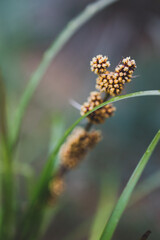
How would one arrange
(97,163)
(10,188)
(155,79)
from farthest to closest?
(97,163) < (155,79) < (10,188)

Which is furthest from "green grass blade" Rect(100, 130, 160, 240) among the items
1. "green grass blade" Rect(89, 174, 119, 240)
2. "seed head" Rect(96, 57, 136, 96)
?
"green grass blade" Rect(89, 174, 119, 240)

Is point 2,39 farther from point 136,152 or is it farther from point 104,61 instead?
point 104,61

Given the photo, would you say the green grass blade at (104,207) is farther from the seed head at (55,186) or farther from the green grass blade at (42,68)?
the green grass blade at (42,68)

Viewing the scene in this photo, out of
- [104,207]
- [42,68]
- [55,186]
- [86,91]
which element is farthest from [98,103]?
[86,91]

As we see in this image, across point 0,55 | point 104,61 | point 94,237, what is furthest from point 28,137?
point 104,61

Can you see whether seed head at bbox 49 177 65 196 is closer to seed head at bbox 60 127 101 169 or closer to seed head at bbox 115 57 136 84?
seed head at bbox 60 127 101 169
